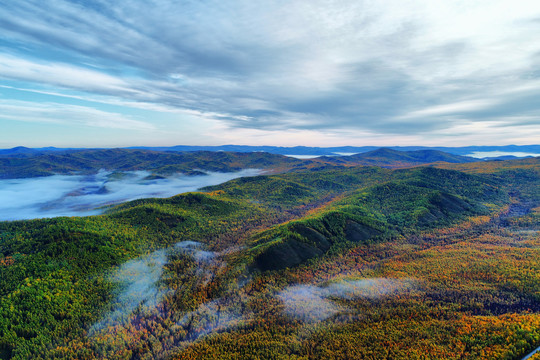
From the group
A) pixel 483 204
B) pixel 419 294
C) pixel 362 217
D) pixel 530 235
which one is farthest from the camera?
pixel 483 204

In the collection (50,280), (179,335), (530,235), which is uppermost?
(530,235)

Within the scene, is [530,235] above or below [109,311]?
above

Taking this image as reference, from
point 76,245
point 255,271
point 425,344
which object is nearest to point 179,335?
point 255,271

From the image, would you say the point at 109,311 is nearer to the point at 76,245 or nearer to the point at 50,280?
the point at 50,280

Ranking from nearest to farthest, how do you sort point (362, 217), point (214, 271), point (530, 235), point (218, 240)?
point (214, 271)
point (530, 235)
point (218, 240)
point (362, 217)

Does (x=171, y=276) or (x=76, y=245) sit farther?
(x=76, y=245)

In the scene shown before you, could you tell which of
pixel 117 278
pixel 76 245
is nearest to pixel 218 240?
pixel 117 278
